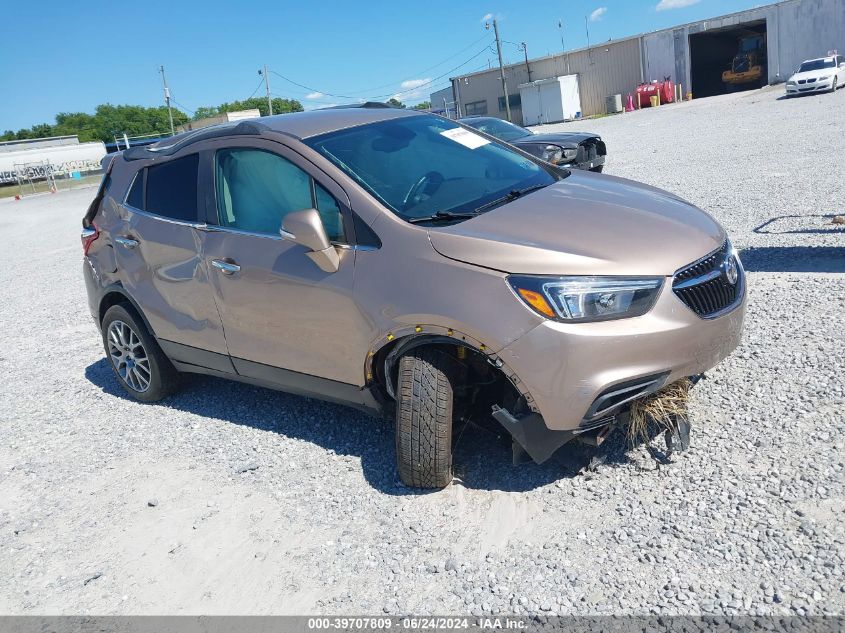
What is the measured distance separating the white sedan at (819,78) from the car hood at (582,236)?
99.8ft

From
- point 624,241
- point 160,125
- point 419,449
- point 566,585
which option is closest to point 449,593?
point 566,585

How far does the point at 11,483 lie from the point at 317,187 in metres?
2.83

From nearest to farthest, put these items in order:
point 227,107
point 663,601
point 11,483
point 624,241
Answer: point 663,601, point 624,241, point 11,483, point 227,107

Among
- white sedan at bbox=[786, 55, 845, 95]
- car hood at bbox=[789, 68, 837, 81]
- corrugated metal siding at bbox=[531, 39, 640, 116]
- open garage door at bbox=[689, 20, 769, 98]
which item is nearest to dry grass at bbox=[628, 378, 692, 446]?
white sedan at bbox=[786, 55, 845, 95]

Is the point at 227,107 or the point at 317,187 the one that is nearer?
the point at 317,187

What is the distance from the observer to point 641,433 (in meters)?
3.59

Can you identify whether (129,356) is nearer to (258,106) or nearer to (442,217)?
(442,217)

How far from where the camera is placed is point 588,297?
3.03 m

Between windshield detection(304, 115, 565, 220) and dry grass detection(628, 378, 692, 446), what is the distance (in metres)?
1.31

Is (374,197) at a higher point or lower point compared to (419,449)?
higher

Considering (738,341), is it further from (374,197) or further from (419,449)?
(374,197)

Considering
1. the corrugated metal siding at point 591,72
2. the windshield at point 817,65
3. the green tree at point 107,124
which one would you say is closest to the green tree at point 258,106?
the green tree at point 107,124

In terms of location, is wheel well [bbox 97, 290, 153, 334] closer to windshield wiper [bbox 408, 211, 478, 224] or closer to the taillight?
the taillight

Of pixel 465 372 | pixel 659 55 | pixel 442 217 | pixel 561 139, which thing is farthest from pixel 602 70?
pixel 465 372
